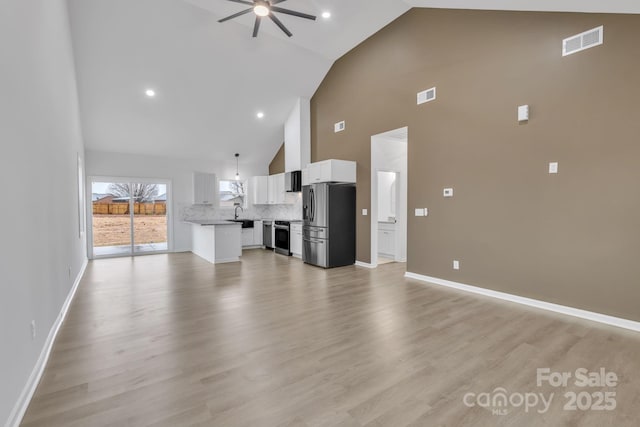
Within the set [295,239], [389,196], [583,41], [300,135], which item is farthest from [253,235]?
[583,41]

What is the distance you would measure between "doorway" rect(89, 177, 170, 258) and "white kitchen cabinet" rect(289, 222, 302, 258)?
11.9ft

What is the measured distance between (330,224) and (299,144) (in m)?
2.56

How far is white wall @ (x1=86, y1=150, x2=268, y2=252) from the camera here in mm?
7895

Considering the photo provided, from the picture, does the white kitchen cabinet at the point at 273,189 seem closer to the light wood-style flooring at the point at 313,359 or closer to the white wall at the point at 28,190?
the light wood-style flooring at the point at 313,359

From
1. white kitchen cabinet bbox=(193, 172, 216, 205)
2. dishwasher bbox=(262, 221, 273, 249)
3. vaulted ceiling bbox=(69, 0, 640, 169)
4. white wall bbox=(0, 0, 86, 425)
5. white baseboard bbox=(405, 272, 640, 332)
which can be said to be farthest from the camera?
dishwasher bbox=(262, 221, 273, 249)

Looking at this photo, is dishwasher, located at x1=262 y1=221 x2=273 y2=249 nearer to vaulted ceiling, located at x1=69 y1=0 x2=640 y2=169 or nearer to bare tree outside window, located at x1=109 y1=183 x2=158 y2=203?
vaulted ceiling, located at x1=69 y1=0 x2=640 y2=169

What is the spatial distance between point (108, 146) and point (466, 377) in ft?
29.3

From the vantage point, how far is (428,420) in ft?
5.97

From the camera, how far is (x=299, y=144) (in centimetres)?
772

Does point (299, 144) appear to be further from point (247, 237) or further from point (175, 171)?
point (175, 171)

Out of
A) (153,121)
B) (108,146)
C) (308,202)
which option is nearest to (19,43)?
(308,202)

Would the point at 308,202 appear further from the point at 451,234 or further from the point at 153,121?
the point at 153,121

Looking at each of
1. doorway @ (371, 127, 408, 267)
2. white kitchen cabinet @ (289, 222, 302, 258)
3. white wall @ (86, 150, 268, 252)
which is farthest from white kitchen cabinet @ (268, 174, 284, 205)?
doorway @ (371, 127, 408, 267)

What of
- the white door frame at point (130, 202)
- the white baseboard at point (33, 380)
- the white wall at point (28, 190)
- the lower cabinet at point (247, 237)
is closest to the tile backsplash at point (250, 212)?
the white door frame at point (130, 202)
